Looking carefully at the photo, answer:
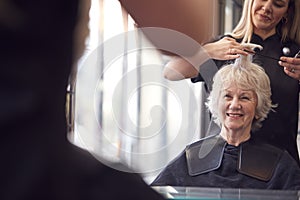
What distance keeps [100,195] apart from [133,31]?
0.90 m

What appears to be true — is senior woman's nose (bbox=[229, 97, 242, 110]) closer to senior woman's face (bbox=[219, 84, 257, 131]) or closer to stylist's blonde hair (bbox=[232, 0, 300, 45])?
senior woman's face (bbox=[219, 84, 257, 131])

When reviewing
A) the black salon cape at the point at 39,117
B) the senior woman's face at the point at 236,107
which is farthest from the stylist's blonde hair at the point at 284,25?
the black salon cape at the point at 39,117

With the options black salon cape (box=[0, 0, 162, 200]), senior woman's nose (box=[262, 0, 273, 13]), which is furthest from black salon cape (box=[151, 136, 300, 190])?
black salon cape (box=[0, 0, 162, 200])

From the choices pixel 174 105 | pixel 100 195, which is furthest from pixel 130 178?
pixel 174 105

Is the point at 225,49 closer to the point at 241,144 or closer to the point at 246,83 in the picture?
the point at 246,83

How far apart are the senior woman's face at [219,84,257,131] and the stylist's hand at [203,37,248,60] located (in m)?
0.06

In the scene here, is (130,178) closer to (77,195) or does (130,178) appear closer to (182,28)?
(77,195)

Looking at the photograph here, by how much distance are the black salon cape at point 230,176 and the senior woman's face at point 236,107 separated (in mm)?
40

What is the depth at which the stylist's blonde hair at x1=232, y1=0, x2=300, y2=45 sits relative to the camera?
3.60 ft

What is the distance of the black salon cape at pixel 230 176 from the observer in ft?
3.69

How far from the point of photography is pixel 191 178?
1.17m

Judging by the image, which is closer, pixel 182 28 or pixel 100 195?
pixel 100 195

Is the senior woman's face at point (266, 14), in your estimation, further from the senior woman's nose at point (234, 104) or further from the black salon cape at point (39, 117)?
the black salon cape at point (39, 117)

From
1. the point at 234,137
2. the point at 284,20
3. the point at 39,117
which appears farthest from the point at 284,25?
the point at 39,117
